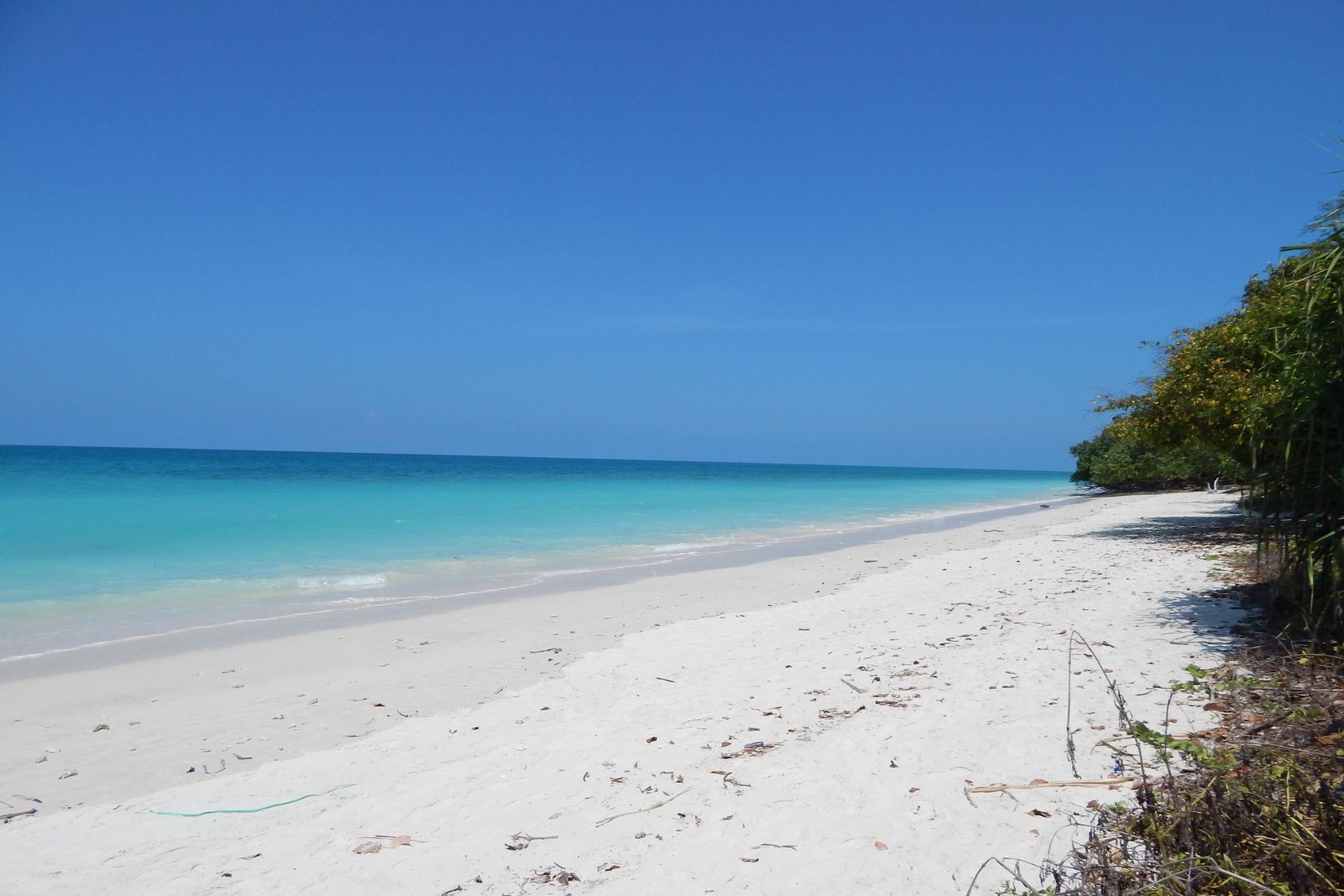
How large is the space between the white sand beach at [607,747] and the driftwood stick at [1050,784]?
43 mm

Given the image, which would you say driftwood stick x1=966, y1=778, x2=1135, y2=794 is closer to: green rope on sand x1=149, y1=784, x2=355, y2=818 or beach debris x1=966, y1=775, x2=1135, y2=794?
beach debris x1=966, y1=775, x2=1135, y2=794

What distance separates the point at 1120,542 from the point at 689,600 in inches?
326

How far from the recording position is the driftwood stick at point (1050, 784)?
129 inches

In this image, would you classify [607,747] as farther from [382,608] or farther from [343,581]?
[343,581]

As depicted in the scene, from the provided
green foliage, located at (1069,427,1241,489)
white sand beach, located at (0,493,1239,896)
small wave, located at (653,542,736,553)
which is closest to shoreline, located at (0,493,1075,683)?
small wave, located at (653,542,736,553)

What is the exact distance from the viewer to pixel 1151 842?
251 cm

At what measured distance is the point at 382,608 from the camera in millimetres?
10531

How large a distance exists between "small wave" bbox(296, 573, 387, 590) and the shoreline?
123cm

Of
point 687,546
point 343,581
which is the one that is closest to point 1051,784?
point 343,581

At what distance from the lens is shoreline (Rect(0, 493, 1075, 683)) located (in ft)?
26.0

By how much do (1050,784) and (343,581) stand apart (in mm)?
11892

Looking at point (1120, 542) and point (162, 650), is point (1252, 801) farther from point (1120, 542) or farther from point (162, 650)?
point (1120, 542)

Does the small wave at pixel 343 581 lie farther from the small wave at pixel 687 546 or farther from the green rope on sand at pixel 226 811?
the green rope on sand at pixel 226 811

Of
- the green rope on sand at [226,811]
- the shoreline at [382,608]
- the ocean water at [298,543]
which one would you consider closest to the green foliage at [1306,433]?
the green rope on sand at [226,811]
